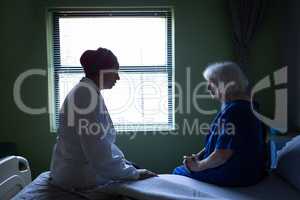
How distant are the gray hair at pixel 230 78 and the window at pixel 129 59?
1.11 metres

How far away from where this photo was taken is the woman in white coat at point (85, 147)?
1674 millimetres

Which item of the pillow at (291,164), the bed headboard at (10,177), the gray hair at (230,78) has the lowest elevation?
the bed headboard at (10,177)

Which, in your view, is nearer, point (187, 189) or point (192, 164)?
point (187, 189)

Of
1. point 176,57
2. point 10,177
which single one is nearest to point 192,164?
point 10,177

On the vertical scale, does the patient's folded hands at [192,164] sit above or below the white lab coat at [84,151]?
below

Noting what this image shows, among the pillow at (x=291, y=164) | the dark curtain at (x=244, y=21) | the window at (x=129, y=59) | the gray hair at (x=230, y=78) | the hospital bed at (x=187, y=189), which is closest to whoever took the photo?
the hospital bed at (x=187, y=189)

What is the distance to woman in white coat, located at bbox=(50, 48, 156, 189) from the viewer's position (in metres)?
1.67

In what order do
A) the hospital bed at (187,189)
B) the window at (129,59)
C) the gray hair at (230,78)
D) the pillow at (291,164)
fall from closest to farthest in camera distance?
1. the hospital bed at (187,189)
2. the pillow at (291,164)
3. the gray hair at (230,78)
4. the window at (129,59)

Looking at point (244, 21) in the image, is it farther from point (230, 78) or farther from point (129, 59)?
point (230, 78)

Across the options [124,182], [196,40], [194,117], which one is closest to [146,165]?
[194,117]

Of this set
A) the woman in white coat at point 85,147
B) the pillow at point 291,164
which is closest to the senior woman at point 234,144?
the pillow at point 291,164

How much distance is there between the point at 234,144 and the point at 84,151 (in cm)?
76

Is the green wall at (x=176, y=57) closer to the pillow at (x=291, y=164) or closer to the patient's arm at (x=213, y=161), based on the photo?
the patient's arm at (x=213, y=161)

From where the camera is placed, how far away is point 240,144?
180 centimetres
